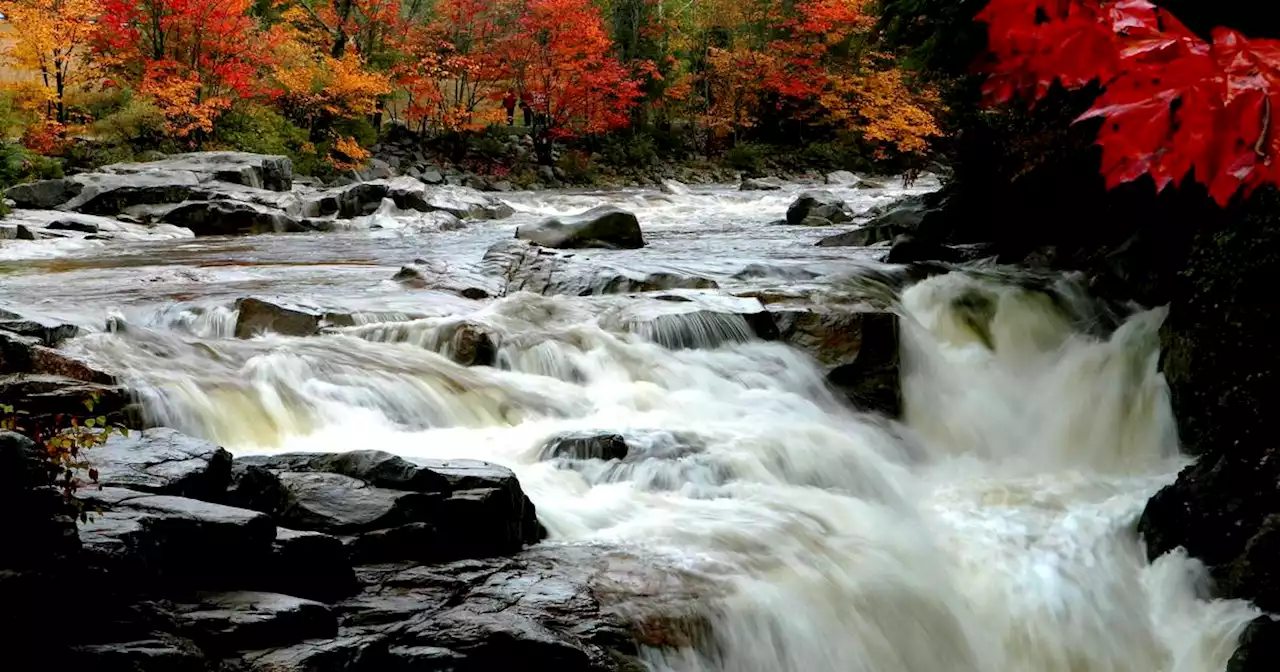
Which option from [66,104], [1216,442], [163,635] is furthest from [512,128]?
[163,635]

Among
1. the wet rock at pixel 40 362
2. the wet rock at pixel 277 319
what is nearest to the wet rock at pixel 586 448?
the wet rock at pixel 40 362

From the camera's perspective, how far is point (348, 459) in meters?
4.88

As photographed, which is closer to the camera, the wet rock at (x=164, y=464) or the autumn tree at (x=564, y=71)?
the wet rock at (x=164, y=464)

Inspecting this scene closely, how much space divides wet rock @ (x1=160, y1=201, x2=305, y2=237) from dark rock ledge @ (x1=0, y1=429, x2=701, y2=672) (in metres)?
12.9

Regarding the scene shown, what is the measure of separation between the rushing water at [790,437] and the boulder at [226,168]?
8.21 meters

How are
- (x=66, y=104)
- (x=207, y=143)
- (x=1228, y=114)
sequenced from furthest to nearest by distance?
(x=207, y=143) → (x=66, y=104) → (x=1228, y=114)

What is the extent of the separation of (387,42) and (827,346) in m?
24.8

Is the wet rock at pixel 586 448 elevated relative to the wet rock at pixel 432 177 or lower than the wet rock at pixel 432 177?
elevated

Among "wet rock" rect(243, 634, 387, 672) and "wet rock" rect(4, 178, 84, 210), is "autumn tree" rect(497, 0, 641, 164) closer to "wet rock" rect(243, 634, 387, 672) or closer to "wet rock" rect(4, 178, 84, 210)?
"wet rock" rect(4, 178, 84, 210)

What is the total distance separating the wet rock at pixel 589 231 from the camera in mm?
13789

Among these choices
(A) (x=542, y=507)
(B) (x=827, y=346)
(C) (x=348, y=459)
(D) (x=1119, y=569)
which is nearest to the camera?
(C) (x=348, y=459)

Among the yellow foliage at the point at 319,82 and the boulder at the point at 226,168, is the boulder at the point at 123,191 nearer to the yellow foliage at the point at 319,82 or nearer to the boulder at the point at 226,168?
the boulder at the point at 226,168

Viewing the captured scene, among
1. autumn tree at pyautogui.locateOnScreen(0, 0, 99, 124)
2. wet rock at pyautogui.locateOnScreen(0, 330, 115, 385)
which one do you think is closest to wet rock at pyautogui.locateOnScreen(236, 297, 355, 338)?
wet rock at pyautogui.locateOnScreen(0, 330, 115, 385)

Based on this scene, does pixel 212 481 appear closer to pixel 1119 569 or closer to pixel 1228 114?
pixel 1228 114
